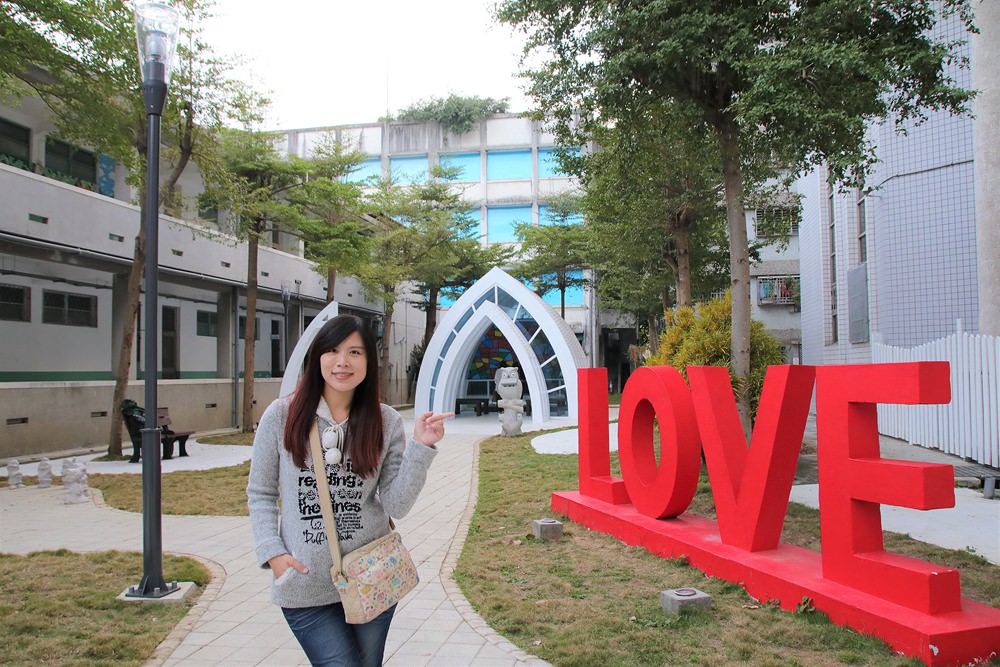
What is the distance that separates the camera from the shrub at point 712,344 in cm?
942

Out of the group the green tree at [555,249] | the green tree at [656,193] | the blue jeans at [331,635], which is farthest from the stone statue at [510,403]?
the blue jeans at [331,635]

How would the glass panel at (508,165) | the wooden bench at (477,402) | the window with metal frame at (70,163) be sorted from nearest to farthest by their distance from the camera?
the window with metal frame at (70,163)
the wooden bench at (477,402)
the glass panel at (508,165)

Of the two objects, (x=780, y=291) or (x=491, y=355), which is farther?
(x=780, y=291)

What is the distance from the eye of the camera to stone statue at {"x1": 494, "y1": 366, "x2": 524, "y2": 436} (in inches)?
690

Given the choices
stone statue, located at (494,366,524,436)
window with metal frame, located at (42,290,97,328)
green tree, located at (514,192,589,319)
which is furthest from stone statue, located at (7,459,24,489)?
green tree, located at (514,192,589,319)

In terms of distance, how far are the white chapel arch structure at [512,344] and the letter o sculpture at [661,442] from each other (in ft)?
43.8

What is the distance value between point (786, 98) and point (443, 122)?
1441 inches

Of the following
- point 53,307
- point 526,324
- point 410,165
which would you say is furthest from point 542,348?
point 410,165

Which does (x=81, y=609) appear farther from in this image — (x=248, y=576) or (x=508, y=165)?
(x=508, y=165)

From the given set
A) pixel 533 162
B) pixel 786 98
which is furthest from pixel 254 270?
pixel 533 162

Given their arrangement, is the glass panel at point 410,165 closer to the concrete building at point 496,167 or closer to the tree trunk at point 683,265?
the concrete building at point 496,167

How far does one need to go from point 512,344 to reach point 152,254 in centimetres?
1534

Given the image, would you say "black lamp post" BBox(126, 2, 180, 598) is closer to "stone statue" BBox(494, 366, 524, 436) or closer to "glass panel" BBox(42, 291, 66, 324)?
"stone statue" BBox(494, 366, 524, 436)

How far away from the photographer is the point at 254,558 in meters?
6.56
